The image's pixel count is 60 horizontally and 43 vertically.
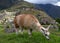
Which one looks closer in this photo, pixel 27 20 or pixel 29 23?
pixel 29 23

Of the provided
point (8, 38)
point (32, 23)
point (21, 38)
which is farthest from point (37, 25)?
point (8, 38)

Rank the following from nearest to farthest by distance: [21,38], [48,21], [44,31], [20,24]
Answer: [44,31] < [21,38] < [20,24] < [48,21]

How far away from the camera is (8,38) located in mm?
18906

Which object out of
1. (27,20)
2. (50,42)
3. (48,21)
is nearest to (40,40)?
(50,42)

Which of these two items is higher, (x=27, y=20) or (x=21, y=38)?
(x=27, y=20)

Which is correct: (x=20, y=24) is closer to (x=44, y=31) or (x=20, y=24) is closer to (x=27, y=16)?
(x=27, y=16)

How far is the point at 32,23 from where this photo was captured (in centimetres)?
1825

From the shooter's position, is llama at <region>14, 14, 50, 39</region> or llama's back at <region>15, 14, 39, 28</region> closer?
llama at <region>14, 14, 50, 39</region>

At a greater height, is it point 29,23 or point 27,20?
point 27,20

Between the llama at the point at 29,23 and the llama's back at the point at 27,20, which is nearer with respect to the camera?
the llama at the point at 29,23

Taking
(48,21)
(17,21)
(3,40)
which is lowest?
(48,21)

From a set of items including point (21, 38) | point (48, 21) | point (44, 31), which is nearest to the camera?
point (44, 31)

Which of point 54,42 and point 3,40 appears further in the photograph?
point 3,40

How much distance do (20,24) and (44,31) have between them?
3.18 m
